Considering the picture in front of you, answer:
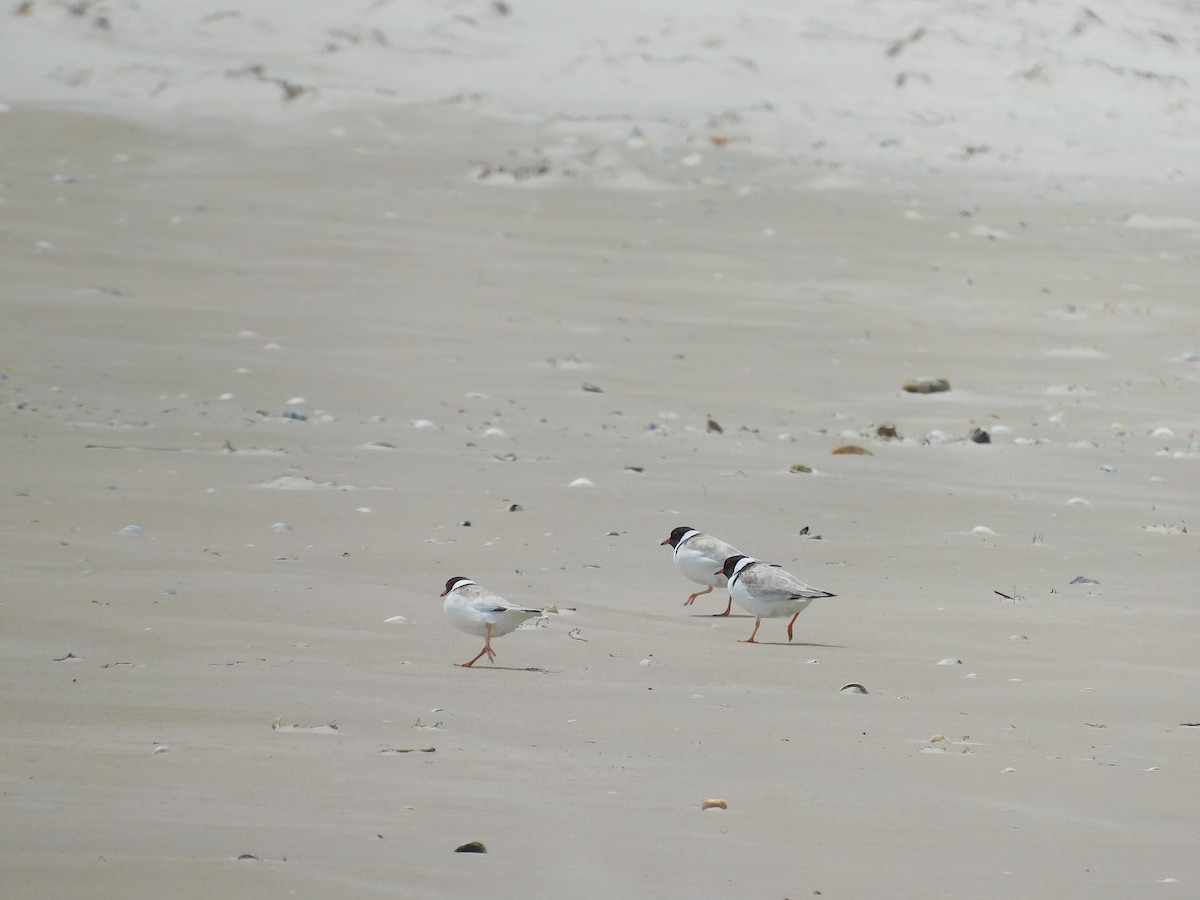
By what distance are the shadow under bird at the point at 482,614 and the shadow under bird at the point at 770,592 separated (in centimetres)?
75

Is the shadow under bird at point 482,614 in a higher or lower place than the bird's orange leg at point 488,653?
higher

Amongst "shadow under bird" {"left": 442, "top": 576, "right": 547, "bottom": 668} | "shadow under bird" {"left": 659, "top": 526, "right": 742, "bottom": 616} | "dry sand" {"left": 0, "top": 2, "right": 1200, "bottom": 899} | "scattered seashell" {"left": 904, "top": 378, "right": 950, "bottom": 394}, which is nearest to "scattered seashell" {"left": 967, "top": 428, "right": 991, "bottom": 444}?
"dry sand" {"left": 0, "top": 2, "right": 1200, "bottom": 899}

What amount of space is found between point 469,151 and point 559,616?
39.7ft

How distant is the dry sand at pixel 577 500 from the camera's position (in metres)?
3.52

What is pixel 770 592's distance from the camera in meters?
5.44

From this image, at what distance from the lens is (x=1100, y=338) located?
12.1m

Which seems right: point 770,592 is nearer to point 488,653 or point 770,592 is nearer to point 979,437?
point 488,653

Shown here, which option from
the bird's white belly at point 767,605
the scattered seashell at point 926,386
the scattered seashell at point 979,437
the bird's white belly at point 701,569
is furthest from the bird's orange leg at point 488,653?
the scattered seashell at point 926,386

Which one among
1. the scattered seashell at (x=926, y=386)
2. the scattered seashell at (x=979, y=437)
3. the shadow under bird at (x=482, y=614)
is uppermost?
the scattered seashell at (x=926, y=386)

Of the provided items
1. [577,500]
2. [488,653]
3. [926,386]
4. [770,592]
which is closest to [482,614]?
[488,653]

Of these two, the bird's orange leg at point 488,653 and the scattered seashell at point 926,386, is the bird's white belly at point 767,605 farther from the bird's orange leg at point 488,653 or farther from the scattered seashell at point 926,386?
the scattered seashell at point 926,386

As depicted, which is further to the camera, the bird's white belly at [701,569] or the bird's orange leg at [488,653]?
the bird's white belly at [701,569]

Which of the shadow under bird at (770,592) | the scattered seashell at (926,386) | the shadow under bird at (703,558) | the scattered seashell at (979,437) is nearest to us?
the shadow under bird at (770,592)

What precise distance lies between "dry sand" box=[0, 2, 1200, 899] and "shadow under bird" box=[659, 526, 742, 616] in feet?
0.51
